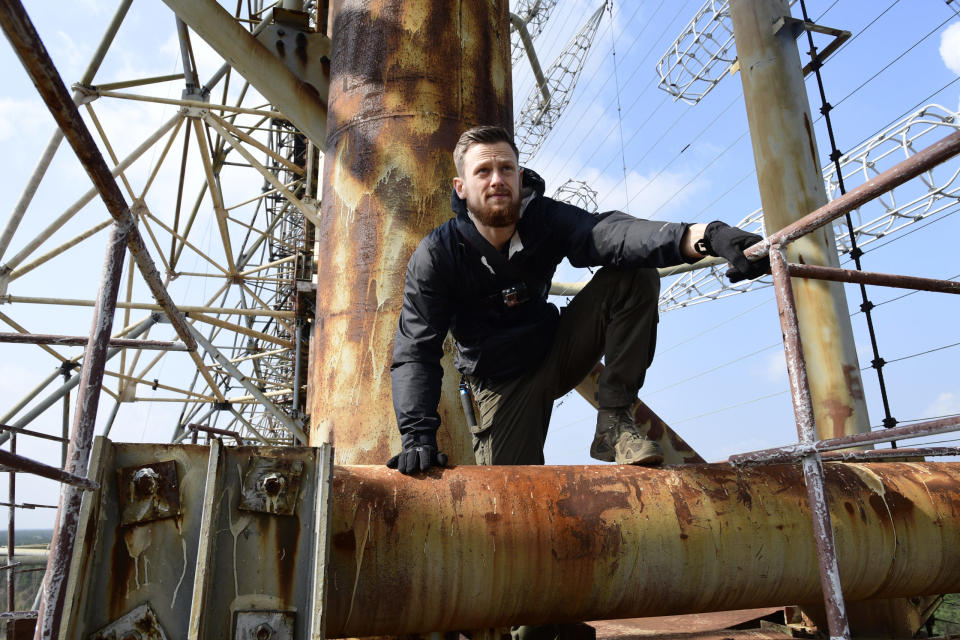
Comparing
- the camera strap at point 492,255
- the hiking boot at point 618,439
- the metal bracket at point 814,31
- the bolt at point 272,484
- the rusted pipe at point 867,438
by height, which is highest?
the metal bracket at point 814,31

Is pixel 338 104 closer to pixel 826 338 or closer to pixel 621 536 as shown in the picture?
pixel 621 536

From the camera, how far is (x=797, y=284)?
6.26 meters

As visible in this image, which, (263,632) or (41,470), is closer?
(41,470)

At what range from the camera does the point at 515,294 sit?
3.00 metres

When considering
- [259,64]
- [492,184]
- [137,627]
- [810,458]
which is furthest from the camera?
[259,64]

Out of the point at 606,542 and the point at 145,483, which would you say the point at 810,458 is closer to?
the point at 606,542

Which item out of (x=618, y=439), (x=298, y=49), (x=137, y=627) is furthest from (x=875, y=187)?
(x=298, y=49)

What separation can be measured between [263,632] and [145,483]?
448 mm

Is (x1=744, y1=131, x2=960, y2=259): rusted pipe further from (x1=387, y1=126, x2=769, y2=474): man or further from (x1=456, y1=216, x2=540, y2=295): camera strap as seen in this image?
(x1=456, y1=216, x2=540, y2=295): camera strap

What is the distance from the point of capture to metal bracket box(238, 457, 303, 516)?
1703mm

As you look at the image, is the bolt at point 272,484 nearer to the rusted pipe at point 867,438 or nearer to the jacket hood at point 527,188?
the rusted pipe at point 867,438

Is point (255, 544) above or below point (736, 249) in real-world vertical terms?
below

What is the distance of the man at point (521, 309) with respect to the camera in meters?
2.62

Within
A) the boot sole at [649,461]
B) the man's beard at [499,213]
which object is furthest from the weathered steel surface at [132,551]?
the man's beard at [499,213]
